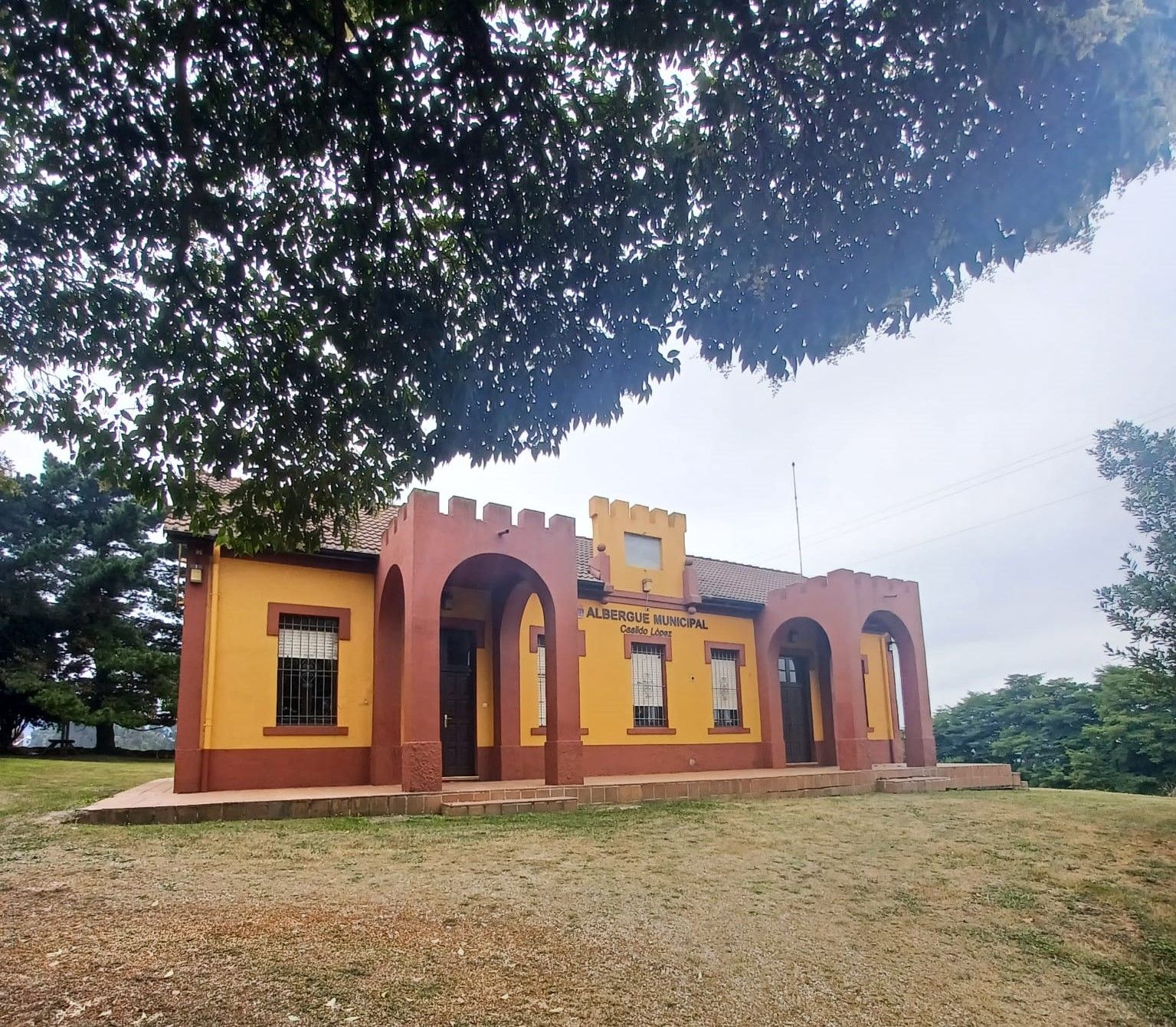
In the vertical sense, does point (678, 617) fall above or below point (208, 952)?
above

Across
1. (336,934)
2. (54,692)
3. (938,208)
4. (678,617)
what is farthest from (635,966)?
(54,692)

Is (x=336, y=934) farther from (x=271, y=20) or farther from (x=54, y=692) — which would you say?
(x=54, y=692)

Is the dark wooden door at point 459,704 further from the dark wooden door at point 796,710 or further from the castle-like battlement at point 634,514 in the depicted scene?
the dark wooden door at point 796,710

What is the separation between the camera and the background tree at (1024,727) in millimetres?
26531

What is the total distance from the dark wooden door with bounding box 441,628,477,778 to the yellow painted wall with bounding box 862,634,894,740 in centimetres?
974

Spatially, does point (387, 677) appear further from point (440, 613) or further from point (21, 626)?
point (21, 626)

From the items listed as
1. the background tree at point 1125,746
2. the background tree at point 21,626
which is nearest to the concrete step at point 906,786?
the background tree at point 1125,746

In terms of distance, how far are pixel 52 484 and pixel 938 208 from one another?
30.6 metres

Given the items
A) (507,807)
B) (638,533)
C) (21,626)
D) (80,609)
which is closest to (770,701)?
(638,533)

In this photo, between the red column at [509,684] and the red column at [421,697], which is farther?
the red column at [509,684]

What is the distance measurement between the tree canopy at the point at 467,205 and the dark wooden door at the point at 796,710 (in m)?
14.2

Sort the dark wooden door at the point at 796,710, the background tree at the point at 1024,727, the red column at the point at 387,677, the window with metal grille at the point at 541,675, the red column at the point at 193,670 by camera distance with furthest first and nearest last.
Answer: the background tree at the point at 1024,727 → the dark wooden door at the point at 796,710 → the window with metal grille at the point at 541,675 → the red column at the point at 387,677 → the red column at the point at 193,670

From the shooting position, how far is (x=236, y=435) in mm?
5621

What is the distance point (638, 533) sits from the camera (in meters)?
16.7
